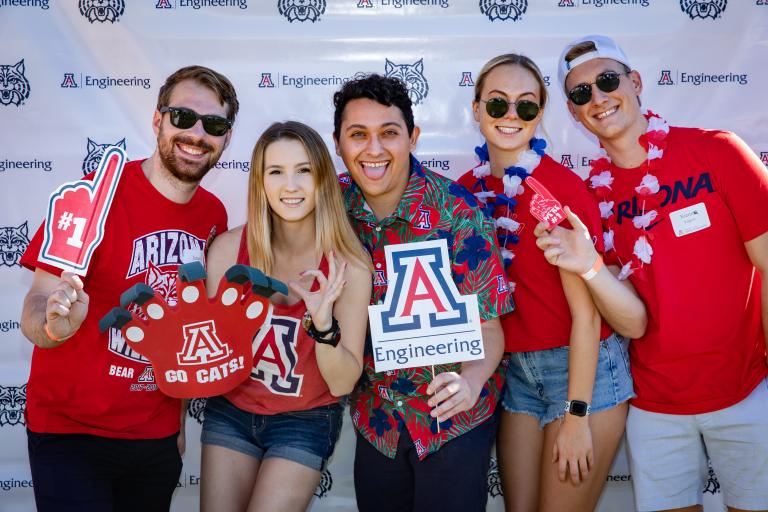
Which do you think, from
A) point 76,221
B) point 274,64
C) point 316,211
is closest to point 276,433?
point 316,211

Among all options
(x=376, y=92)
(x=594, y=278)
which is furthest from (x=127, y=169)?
(x=594, y=278)

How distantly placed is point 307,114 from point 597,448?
1938mm

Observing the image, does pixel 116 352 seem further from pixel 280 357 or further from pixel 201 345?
pixel 280 357

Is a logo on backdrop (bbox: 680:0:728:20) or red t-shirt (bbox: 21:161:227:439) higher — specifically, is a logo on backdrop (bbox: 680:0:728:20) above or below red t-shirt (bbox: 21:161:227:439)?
above

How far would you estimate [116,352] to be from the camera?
2.20m

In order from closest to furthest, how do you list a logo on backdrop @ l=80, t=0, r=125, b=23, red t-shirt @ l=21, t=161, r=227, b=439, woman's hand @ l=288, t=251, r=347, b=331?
1. woman's hand @ l=288, t=251, r=347, b=331
2. red t-shirt @ l=21, t=161, r=227, b=439
3. a logo on backdrop @ l=80, t=0, r=125, b=23

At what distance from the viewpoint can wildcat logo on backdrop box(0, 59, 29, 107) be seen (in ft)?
10.1

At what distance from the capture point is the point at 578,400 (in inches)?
86.4

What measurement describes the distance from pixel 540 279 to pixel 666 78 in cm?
146

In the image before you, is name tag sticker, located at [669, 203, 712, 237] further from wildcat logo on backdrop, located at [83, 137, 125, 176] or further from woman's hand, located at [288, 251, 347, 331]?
wildcat logo on backdrop, located at [83, 137, 125, 176]

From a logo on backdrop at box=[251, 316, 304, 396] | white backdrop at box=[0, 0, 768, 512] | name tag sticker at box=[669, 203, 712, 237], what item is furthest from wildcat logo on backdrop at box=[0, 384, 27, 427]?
name tag sticker at box=[669, 203, 712, 237]

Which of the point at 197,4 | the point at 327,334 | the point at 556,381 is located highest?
the point at 197,4

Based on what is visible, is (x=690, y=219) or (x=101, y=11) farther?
(x=101, y=11)

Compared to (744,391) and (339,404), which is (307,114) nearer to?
(339,404)
